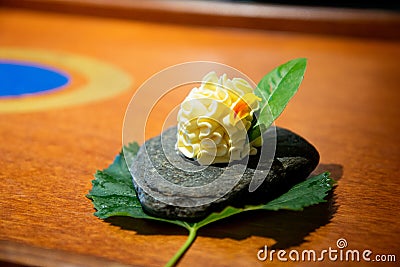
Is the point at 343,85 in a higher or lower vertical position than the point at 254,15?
lower

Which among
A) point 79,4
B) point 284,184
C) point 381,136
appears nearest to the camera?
point 284,184

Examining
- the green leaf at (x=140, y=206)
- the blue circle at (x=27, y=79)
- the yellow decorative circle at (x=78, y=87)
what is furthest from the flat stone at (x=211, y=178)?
the blue circle at (x=27, y=79)

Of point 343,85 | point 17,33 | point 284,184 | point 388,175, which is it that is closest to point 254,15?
point 343,85

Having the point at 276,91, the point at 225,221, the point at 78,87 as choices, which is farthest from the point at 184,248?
the point at 78,87

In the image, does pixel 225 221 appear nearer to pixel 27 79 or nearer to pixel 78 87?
pixel 78 87

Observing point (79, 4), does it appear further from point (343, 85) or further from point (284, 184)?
point (284, 184)
